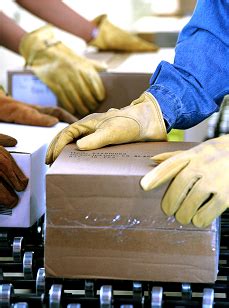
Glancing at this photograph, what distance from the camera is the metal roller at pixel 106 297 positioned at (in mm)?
1635

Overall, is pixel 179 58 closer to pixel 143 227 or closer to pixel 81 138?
pixel 81 138

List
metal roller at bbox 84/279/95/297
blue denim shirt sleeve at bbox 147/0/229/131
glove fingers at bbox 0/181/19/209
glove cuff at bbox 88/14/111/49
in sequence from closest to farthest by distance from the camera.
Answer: metal roller at bbox 84/279/95/297 → glove fingers at bbox 0/181/19/209 → blue denim shirt sleeve at bbox 147/0/229/131 → glove cuff at bbox 88/14/111/49

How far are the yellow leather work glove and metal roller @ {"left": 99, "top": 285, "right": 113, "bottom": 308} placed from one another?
37 centimetres

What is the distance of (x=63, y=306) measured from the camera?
1.68 m

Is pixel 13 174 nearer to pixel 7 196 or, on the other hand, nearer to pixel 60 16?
pixel 7 196

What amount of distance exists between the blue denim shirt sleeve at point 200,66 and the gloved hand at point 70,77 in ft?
2.96

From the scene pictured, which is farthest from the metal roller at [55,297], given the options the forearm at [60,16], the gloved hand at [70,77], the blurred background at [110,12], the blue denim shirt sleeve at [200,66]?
the blurred background at [110,12]

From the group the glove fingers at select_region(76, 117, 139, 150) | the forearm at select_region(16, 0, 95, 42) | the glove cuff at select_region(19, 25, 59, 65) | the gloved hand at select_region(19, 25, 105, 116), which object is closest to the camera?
the glove fingers at select_region(76, 117, 139, 150)

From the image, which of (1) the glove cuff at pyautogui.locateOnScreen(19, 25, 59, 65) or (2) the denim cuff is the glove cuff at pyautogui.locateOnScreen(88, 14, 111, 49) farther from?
(2) the denim cuff

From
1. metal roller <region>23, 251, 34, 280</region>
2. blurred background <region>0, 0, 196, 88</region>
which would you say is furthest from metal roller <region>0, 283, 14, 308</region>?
blurred background <region>0, 0, 196, 88</region>

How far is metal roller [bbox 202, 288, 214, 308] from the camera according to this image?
5.33 ft

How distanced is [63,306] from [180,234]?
29 centimetres

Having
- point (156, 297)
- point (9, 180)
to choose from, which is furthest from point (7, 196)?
point (156, 297)

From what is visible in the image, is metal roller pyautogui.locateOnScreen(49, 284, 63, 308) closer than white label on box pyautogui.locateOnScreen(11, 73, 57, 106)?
Yes
